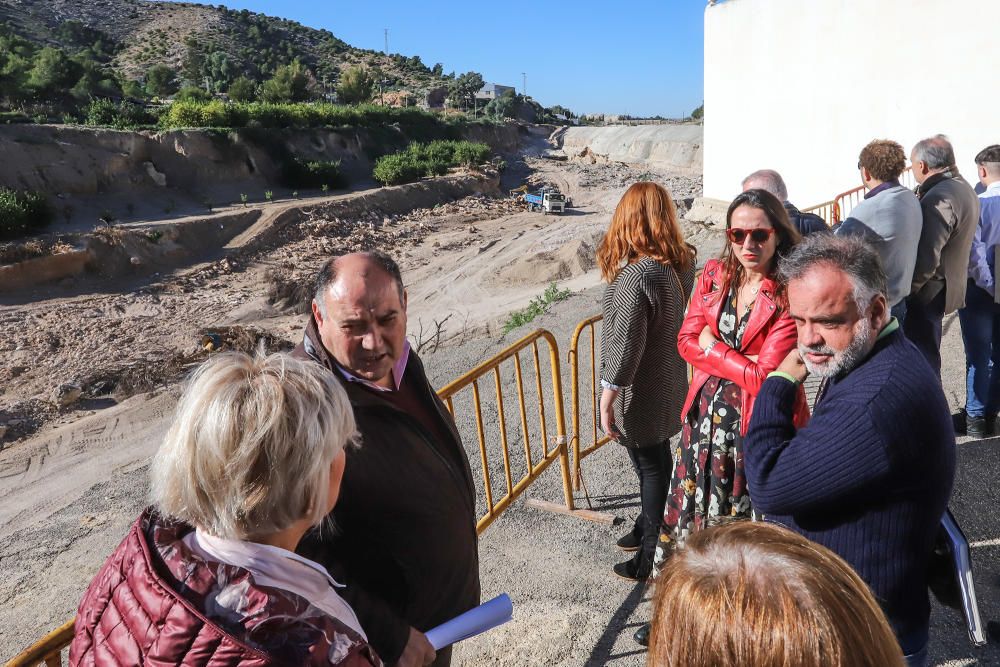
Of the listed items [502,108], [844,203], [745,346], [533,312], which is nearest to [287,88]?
[502,108]

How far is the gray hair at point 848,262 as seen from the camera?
6.00 feet

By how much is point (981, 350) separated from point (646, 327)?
9.33 feet

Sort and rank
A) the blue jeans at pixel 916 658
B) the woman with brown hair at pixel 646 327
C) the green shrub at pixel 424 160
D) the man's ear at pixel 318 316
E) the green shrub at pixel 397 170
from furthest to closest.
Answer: the green shrub at pixel 424 160
the green shrub at pixel 397 170
the woman with brown hair at pixel 646 327
the man's ear at pixel 318 316
the blue jeans at pixel 916 658

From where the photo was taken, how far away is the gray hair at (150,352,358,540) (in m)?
1.33

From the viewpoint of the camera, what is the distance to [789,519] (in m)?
1.96

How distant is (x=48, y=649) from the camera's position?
5.57ft

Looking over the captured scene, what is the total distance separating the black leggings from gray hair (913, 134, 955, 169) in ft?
7.88

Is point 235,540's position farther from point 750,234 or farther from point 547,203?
point 547,203

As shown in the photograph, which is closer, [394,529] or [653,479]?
[394,529]

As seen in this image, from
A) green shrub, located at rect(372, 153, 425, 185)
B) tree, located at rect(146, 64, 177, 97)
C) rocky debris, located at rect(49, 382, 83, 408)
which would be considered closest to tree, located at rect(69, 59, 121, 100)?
tree, located at rect(146, 64, 177, 97)

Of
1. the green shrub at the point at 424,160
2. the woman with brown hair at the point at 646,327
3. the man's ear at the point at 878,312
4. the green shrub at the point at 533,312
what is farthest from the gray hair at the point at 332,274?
the green shrub at the point at 424,160

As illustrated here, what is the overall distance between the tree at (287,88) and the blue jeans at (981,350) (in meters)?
Answer: 46.2

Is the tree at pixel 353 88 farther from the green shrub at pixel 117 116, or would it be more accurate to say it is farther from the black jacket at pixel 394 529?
the black jacket at pixel 394 529

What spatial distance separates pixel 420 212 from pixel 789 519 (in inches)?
1051
